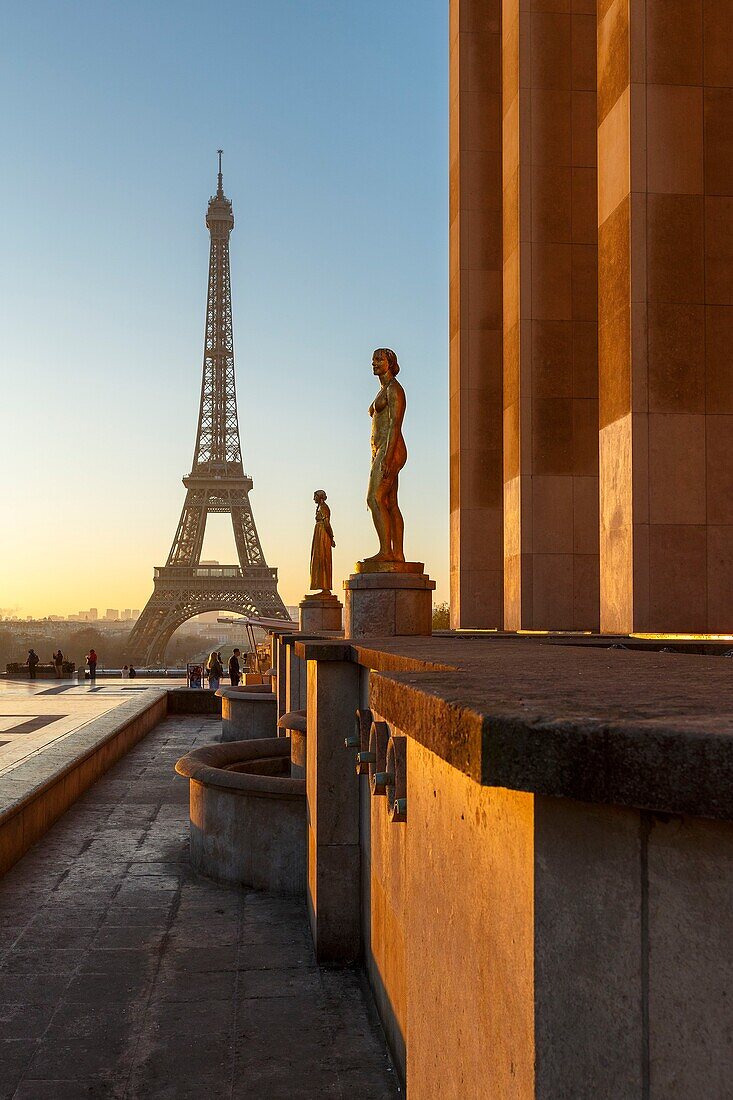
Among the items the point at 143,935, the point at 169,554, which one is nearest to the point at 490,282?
the point at 143,935

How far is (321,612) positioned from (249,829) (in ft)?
40.7

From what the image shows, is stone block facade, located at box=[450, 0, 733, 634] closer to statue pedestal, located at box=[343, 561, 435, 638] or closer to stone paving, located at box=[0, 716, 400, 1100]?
statue pedestal, located at box=[343, 561, 435, 638]

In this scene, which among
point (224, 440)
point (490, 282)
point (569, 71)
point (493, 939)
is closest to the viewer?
point (493, 939)

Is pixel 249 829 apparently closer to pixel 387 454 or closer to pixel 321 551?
pixel 387 454

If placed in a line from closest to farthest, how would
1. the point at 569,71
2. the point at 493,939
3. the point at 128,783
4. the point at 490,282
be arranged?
the point at 493,939 → the point at 128,783 → the point at 569,71 → the point at 490,282

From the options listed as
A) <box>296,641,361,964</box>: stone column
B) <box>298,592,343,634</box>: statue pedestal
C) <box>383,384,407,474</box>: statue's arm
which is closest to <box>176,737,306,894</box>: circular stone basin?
<box>296,641,361,964</box>: stone column

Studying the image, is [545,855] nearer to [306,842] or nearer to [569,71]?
[306,842]

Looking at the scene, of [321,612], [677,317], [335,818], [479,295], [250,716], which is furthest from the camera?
[479,295]

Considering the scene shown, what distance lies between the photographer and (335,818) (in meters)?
7.25

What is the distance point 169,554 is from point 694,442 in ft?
216

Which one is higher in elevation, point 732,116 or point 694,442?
point 732,116

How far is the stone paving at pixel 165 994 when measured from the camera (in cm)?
538

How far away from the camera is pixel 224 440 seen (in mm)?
81750

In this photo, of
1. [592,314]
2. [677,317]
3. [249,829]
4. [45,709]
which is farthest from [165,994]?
[45,709]
